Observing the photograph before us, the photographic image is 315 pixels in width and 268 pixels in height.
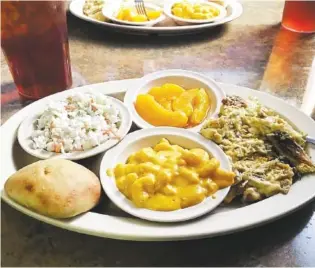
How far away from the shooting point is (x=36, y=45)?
1417 millimetres

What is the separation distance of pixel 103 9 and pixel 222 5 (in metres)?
0.59

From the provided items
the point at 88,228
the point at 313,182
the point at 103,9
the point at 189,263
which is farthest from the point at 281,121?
the point at 103,9

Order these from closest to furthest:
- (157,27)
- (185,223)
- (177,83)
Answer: (185,223) → (177,83) → (157,27)

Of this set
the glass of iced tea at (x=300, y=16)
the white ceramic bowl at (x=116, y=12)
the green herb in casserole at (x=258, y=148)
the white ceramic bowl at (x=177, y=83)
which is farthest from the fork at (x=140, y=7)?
the green herb in casserole at (x=258, y=148)

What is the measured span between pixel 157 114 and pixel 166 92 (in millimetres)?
125

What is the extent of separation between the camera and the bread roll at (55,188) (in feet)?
3.22

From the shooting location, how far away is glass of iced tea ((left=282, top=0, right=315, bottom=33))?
6.57 feet

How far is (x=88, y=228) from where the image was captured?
3.15 feet

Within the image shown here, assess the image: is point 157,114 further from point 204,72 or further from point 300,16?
point 300,16

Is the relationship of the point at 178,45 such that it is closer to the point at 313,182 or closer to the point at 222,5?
the point at 222,5

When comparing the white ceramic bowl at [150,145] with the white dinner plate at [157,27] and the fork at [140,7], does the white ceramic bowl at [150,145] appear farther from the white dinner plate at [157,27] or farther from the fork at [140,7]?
the fork at [140,7]

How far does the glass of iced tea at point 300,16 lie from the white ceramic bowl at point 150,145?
1091 millimetres

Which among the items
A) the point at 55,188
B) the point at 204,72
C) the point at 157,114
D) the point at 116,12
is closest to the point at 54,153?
the point at 55,188

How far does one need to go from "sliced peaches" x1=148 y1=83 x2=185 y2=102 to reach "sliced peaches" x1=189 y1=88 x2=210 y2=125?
6 cm
